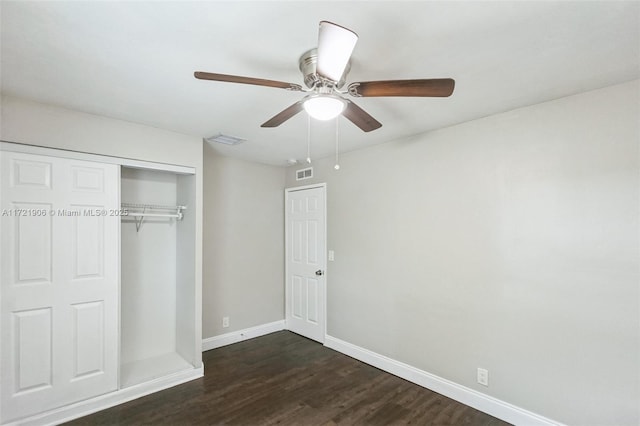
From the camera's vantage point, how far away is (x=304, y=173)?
4473 mm

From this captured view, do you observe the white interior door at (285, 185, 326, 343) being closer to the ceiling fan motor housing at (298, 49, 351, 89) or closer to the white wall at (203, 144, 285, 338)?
the white wall at (203, 144, 285, 338)

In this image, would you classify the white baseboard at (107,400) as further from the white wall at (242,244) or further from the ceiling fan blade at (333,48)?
the ceiling fan blade at (333,48)

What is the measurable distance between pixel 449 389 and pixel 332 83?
113 inches

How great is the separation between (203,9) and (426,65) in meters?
1.26

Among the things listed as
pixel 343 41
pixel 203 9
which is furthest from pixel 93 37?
pixel 343 41

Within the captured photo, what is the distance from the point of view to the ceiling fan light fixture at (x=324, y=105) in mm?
1538

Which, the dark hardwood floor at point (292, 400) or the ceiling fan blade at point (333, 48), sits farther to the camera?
the dark hardwood floor at point (292, 400)

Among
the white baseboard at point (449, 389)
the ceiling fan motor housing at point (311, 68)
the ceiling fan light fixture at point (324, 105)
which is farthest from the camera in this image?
the white baseboard at point (449, 389)

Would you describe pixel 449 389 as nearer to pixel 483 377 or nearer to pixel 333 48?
pixel 483 377

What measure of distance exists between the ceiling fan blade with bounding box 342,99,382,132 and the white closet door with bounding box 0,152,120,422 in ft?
7.32

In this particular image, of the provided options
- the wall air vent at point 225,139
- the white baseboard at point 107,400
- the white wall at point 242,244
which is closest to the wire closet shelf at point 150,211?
the white wall at point 242,244

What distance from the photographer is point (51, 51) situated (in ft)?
5.55

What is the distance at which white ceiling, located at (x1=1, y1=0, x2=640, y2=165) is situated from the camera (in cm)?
138

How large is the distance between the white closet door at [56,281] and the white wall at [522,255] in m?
2.66
